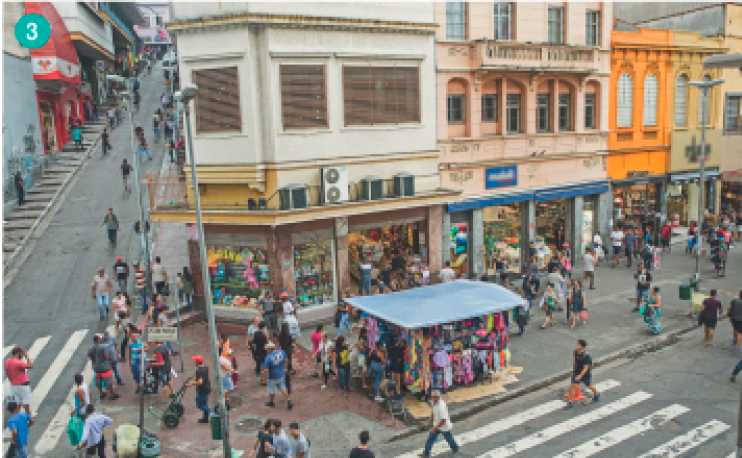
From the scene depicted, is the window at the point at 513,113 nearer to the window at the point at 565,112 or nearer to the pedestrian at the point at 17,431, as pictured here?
the window at the point at 565,112

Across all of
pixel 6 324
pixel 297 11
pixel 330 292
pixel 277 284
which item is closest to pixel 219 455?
pixel 277 284

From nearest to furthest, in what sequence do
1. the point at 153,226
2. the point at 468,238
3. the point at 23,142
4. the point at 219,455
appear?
the point at 219,455
the point at 468,238
the point at 153,226
the point at 23,142

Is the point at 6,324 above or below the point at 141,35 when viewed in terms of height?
below

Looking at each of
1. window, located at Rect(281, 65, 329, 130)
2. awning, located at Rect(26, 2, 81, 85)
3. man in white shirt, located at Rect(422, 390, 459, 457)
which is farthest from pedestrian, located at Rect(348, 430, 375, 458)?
awning, located at Rect(26, 2, 81, 85)

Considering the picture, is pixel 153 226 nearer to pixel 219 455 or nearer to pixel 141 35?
pixel 219 455

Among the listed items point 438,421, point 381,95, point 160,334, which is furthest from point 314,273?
point 438,421

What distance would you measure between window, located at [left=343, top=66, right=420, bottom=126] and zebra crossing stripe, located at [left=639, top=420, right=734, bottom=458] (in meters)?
13.7

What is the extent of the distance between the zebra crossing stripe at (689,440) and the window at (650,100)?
20.9 m

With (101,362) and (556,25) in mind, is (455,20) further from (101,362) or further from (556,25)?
(101,362)

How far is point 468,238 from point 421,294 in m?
9.60

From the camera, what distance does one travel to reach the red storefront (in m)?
30.4

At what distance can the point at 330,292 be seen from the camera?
65.9 feet

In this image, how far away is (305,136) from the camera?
18625mm

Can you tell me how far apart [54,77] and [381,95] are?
21043mm
